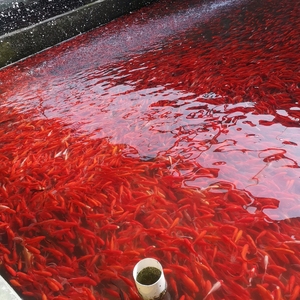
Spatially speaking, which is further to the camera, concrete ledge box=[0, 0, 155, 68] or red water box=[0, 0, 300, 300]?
concrete ledge box=[0, 0, 155, 68]

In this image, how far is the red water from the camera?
66.6 inches

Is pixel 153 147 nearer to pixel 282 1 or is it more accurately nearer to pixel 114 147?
pixel 114 147

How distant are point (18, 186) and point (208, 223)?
4.75ft

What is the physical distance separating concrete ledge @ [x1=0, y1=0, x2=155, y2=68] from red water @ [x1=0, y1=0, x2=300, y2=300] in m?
1.71

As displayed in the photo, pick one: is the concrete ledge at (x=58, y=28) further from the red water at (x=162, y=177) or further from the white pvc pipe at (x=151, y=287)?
the white pvc pipe at (x=151, y=287)

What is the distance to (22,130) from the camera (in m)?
3.27

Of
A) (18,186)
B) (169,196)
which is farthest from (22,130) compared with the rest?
(169,196)

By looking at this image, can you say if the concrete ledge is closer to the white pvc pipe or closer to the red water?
the red water

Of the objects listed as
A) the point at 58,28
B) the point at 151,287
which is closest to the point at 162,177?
the point at 151,287

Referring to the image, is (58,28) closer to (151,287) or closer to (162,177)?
(162,177)

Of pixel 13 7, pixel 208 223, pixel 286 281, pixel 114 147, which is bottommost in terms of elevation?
pixel 286 281

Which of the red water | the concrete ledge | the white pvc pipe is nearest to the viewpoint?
the white pvc pipe

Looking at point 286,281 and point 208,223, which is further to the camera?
point 208,223

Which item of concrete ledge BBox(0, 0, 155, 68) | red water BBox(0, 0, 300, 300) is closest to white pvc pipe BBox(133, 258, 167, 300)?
red water BBox(0, 0, 300, 300)
